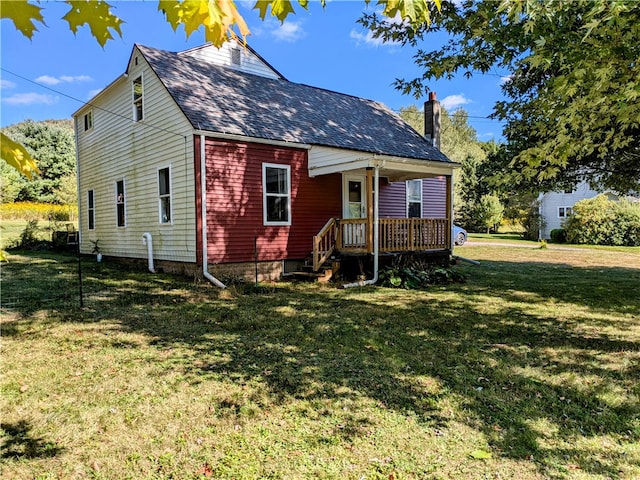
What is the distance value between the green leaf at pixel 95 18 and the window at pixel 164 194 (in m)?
9.41

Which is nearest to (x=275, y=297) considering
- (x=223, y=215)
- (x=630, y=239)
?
(x=223, y=215)

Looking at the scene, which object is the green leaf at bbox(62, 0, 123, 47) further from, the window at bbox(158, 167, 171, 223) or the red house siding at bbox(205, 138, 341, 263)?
the window at bbox(158, 167, 171, 223)

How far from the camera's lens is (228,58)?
13.6 meters

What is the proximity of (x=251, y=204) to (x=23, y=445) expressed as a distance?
801cm

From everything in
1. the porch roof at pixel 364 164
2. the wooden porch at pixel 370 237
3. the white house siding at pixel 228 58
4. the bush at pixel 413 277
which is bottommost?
the bush at pixel 413 277

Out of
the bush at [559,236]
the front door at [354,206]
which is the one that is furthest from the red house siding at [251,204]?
the bush at [559,236]

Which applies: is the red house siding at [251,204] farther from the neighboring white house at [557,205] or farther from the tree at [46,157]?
the neighboring white house at [557,205]

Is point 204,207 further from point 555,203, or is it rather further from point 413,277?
point 555,203

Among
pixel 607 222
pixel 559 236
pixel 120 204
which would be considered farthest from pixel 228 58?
pixel 559 236

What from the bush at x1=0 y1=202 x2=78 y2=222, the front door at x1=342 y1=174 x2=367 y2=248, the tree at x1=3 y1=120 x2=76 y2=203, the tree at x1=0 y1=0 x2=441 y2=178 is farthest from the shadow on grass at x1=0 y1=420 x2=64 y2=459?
the tree at x1=3 y1=120 x2=76 y2=203

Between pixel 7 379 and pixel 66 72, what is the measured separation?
14.0m

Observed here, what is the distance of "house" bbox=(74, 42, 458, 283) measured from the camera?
990 centimetres

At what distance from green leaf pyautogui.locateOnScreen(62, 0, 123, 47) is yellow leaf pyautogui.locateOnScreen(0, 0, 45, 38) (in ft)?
0.58

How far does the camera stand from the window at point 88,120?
14.9 meters
